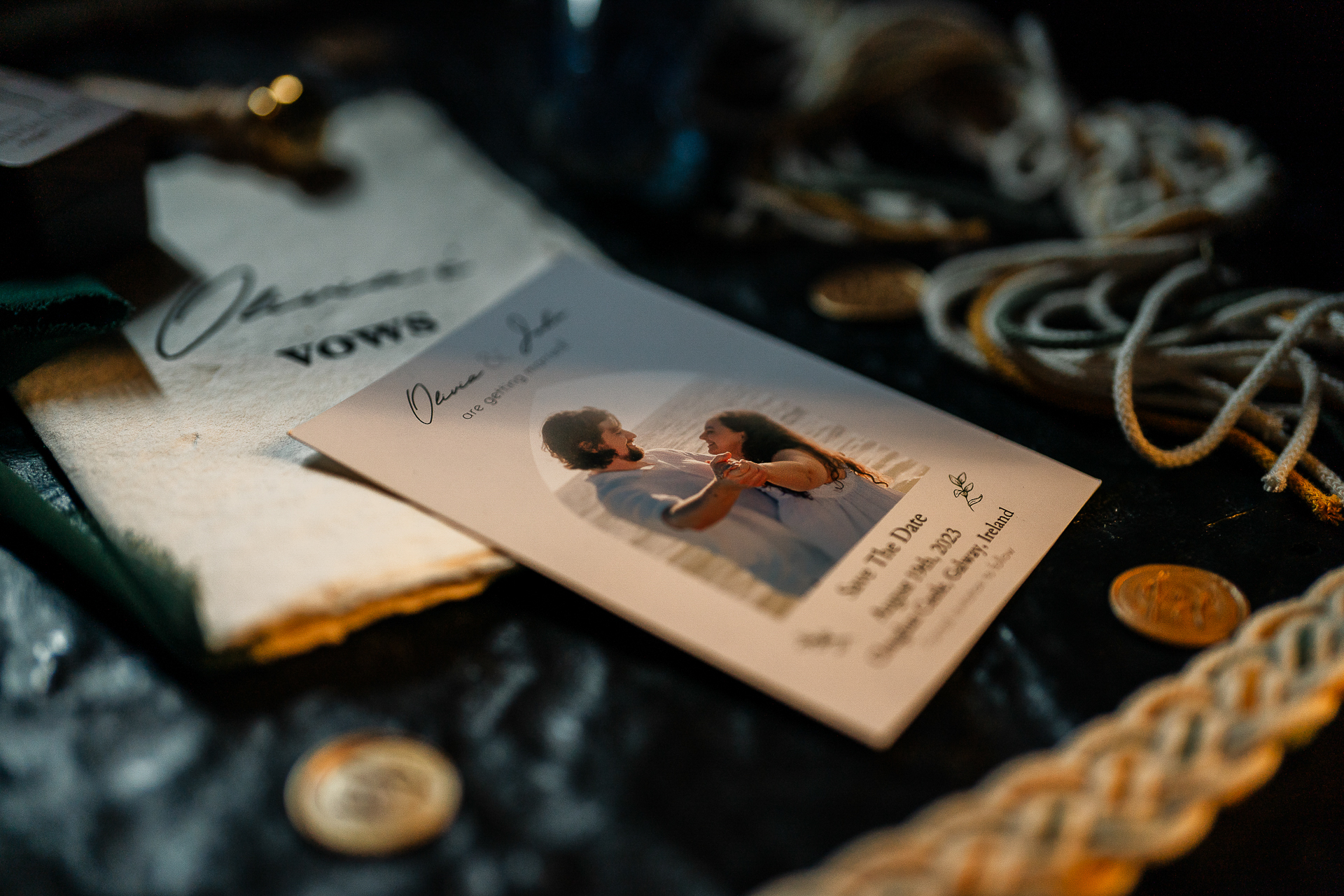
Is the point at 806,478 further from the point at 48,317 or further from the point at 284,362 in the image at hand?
the point at 48,317

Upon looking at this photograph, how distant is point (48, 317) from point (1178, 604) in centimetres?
67

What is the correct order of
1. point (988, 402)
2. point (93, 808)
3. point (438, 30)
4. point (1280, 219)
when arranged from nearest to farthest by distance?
A: point (93, 808), point (988, 402), point (1280, 219), point (438, 30)

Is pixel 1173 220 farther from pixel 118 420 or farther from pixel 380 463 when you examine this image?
pixel 118 420

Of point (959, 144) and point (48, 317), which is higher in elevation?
point (959, 144)

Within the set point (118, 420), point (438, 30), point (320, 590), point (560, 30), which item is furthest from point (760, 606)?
point (438, 30)

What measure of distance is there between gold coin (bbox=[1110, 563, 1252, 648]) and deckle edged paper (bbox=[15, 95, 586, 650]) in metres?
0.34

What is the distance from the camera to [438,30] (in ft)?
3.37

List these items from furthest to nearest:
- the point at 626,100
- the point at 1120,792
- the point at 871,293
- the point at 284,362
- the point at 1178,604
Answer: the point at 626,100 → the point at 871,293 → the point at 284,362 → the point at 1178,604 → the point at 1120,792

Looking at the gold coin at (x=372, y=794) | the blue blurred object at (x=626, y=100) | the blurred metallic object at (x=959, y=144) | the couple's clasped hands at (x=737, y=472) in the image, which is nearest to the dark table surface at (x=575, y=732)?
the gold coin at (x=372, y=794)

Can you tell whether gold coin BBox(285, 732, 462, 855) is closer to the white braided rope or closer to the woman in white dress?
the woman in white dress

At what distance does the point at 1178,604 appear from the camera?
474 millimetres

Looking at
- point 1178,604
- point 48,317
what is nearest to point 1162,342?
point 1178,604

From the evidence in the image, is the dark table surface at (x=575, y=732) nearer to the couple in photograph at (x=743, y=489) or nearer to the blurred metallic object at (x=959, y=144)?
the couple in photograph at (x=743, y=489)

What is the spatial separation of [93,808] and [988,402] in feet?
1.81
